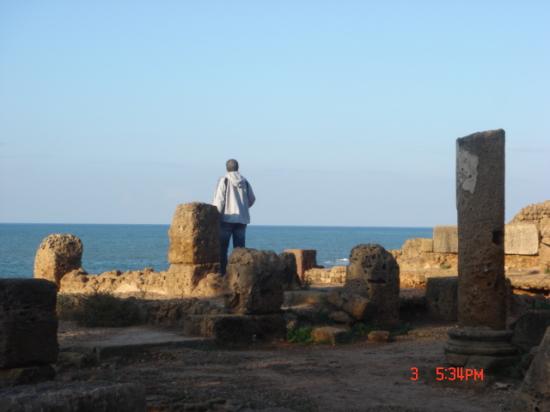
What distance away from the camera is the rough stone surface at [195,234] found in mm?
14383

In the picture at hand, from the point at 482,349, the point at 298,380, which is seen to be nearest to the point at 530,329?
the point at 482,349

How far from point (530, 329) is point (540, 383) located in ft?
16.4

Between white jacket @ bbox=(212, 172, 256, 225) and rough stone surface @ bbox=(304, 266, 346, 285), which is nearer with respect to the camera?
white jacket @ bbox=(212, 172, 256, 225)

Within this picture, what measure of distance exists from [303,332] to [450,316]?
3.25 metres

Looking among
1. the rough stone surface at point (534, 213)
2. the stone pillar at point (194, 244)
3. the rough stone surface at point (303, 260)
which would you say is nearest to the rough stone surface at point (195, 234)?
the stone pillar at point (194, 244)

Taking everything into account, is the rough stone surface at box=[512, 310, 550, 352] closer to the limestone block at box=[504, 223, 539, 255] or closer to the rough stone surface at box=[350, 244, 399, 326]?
the rough stone surface at box=[350, 244, 399, 326]

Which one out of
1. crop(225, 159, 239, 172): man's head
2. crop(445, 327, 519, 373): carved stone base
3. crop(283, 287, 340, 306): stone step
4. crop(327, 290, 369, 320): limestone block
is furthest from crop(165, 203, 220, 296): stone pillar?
crop(445, 327, 519, 373): carved stone base

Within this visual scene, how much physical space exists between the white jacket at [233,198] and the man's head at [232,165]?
13cm

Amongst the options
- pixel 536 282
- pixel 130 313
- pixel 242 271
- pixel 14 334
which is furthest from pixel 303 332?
pixel 536 282

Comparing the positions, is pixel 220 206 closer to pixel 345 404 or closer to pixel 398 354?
pixel 398 354

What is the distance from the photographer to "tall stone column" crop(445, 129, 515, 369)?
357 inches

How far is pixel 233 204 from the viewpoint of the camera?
14.5 meters

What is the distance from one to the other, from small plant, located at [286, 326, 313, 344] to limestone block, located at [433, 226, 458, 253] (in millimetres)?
8111

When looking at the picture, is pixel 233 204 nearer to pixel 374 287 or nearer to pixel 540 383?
pixel 374 287
